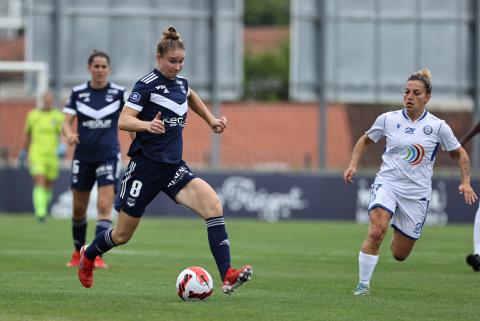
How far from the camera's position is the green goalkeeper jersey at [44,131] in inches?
884

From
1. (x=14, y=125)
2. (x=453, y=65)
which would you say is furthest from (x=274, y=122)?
(x=14, y=125)

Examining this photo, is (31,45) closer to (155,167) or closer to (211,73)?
(211,73)

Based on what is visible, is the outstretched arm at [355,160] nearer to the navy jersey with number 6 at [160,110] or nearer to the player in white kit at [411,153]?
the player in white kit at [411,153]

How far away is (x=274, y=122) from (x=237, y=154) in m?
3.17

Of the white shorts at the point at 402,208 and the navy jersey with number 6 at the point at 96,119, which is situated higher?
the navy jersey with number 6 at the point at 96,119

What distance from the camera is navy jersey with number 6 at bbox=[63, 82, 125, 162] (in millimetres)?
13688

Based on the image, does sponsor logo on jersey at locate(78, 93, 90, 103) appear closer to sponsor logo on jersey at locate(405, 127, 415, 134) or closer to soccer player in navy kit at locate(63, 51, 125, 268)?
soccer player in navy kit at locate(63, 51, 125, 268)

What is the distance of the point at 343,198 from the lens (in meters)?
26.5

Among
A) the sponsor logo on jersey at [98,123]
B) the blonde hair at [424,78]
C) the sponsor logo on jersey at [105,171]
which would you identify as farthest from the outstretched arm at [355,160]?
the sponsor logo on jersey at [98,123]

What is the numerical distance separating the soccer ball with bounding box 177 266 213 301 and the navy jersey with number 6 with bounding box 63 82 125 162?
4011 millimetres

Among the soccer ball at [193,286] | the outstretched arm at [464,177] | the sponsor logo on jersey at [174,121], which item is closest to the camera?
the soccer ball at [193,286]

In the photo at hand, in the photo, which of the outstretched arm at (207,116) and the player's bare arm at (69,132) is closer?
the outstretched arm at (207,116)

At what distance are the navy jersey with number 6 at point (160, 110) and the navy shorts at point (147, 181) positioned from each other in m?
0.07

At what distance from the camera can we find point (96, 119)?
45.2 ft
